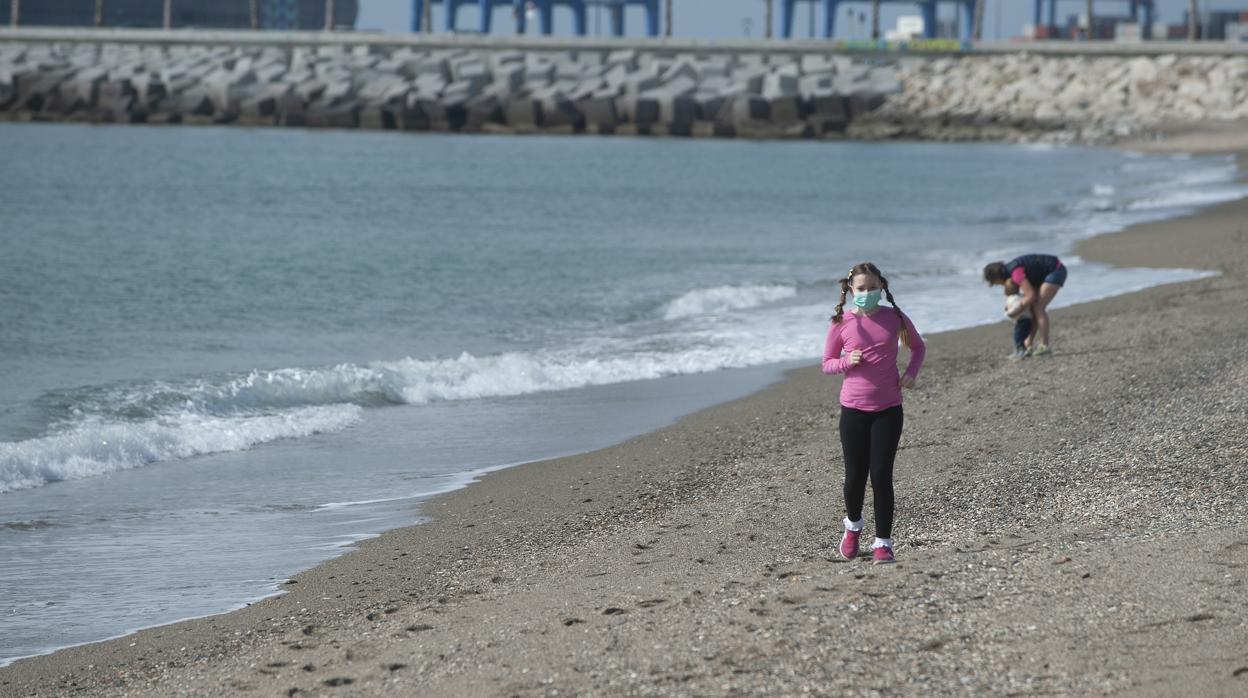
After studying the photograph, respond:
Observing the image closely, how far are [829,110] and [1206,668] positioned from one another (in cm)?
7576

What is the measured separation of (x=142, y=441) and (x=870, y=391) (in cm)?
613

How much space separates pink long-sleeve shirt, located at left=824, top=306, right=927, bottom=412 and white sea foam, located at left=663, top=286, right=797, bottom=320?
38.3 ft

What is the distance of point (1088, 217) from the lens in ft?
102

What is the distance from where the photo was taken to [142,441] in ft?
34.2

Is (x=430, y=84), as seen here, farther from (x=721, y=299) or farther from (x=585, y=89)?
(x=721, y=299)

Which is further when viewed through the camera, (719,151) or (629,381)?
(719,151)

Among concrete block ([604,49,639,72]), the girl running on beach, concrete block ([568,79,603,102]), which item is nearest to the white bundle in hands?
the girl running on beach

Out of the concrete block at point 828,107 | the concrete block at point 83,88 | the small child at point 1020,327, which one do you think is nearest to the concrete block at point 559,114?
the concrete block at point 828,107

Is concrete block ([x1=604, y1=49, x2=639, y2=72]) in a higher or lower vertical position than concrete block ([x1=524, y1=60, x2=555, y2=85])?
higher

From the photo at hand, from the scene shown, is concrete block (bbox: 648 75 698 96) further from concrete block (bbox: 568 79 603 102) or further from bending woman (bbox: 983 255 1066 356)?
bending woman (bbox: 983 255 1066 356)

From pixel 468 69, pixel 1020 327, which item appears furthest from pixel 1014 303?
pixel 468 69

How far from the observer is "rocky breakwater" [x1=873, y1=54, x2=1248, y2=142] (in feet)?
239

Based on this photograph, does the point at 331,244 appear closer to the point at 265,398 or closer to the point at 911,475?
the point at 265,398

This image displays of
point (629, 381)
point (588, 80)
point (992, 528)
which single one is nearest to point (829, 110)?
point (588, 80)
